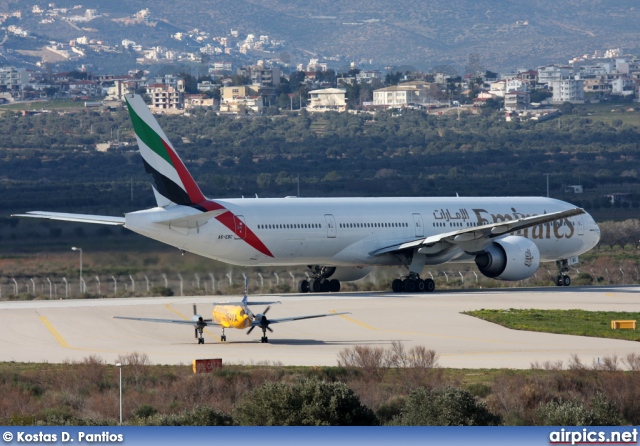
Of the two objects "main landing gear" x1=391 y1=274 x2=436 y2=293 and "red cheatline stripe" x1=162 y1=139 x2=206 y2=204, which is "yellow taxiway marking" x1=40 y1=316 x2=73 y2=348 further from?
"main landing gear" x1=391 y1=274 x2=436 y2=293

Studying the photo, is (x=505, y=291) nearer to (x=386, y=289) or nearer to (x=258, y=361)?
(x=386, y=289)

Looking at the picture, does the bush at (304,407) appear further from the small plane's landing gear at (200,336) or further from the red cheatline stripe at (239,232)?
the red cheatline stripe at (239,232)

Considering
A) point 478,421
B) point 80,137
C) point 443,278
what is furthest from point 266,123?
point 478,421

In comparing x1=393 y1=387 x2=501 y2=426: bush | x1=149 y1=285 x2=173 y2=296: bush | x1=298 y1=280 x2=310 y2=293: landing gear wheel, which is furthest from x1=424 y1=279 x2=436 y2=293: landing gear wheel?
x1=393 y1=387 x2=501 y2=426: bush

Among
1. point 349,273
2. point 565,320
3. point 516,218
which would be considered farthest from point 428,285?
point 565,320

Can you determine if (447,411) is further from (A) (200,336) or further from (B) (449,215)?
(B) (449,215)
